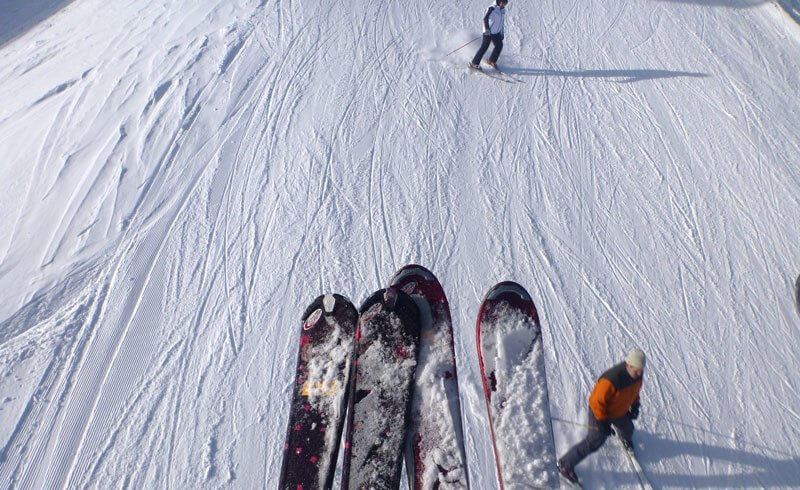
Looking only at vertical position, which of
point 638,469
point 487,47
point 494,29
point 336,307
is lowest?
point 638,469

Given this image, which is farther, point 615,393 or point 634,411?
point 634,411

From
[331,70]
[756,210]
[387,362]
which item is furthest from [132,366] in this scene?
[756,210]

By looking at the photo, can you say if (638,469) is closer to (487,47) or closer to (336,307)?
(336,307)

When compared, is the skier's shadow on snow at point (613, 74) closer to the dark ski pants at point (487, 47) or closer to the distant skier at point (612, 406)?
the dark ski pants at point (487, 47)

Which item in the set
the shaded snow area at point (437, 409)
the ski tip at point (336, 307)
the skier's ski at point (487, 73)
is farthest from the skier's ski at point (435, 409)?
the skier's ski at point (487, 73)

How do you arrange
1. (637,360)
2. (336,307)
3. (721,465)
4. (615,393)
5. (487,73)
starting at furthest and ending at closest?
(487,73)
(336,307)
(721,465)
(615,393)
(637,360)

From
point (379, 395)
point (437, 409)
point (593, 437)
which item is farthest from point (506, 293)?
point (379, 395)

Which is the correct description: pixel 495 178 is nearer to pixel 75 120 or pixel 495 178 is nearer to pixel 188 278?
pixel 188 278
